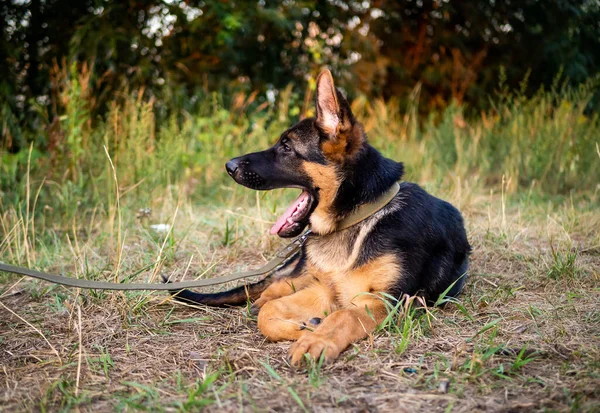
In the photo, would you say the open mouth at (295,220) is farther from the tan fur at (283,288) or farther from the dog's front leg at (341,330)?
the dog's front leg at (341,330)

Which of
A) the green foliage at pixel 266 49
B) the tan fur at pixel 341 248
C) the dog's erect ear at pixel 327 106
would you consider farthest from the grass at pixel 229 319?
the dog's erect ear at pixel 327 106

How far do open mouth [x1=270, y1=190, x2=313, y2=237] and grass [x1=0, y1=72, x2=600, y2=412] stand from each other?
0.56m

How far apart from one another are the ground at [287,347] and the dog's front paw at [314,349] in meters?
0.05

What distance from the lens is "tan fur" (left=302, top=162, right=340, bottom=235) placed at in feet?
11.7

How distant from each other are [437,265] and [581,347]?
0.97 m

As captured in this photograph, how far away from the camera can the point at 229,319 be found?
11.4ft

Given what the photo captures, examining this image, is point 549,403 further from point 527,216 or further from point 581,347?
point 527,216

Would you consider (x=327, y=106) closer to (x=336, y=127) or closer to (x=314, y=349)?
(x=336, y=127)

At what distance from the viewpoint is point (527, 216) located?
573 centimetres

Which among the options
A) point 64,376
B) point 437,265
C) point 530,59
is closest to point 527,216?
point 437,265

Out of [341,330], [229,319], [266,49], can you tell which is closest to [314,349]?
[341,330]

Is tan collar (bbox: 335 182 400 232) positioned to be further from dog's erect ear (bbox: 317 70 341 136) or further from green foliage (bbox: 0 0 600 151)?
green foliage (bbox: 0 0 600 151)

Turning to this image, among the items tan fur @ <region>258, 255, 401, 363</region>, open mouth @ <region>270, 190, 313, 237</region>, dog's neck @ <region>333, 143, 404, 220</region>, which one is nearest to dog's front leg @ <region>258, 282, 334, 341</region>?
tan fur @ <region>258, 255, 401, 363</region>

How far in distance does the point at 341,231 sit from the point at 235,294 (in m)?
0.79
